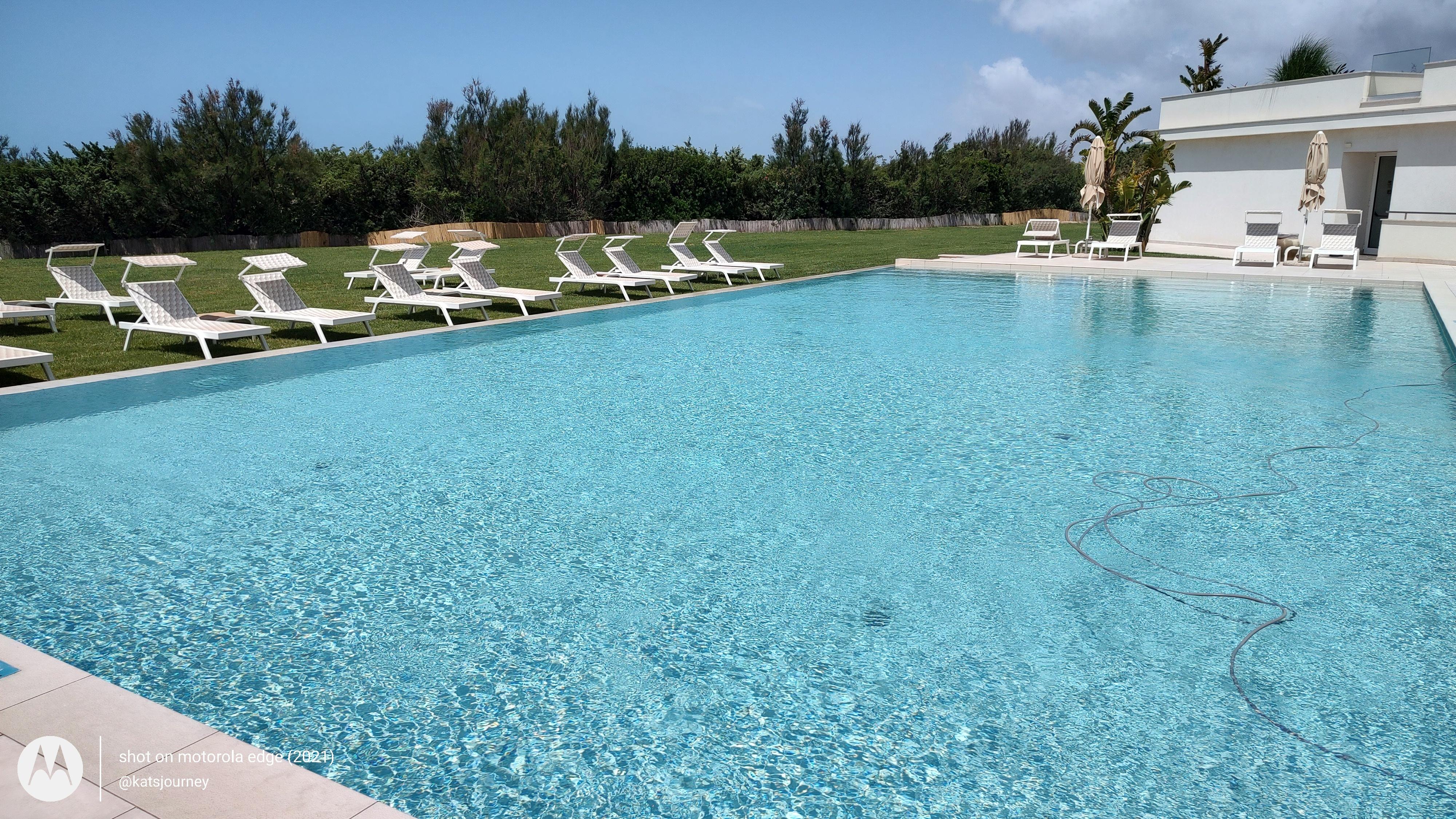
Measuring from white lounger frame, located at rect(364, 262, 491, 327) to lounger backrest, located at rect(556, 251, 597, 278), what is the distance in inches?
89.4

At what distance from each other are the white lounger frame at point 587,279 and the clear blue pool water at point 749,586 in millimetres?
5473

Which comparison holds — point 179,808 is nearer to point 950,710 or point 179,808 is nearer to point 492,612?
point 492,612

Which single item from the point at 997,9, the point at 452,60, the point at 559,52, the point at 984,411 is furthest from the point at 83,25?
the point at 984,411

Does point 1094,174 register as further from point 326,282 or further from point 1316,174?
point 326,282

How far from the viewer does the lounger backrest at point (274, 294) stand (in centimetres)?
994

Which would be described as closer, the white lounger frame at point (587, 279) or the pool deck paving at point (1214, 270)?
the white lounger frame at point (587, 279)

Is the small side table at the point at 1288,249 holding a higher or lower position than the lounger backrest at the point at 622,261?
lower

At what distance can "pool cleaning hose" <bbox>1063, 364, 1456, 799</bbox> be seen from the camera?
2.92 meters

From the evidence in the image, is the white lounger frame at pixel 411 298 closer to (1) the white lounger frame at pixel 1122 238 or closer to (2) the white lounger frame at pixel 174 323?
(2) the white lounger frame at pixel 174 323

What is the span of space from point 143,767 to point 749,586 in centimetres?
234

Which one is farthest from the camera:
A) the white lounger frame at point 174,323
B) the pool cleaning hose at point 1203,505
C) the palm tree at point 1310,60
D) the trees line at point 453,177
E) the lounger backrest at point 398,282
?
the palm tree at point 1310,60

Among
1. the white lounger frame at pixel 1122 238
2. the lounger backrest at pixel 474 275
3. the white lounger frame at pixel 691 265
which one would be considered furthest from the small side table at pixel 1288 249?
the lounger backrest at pixel 474 275

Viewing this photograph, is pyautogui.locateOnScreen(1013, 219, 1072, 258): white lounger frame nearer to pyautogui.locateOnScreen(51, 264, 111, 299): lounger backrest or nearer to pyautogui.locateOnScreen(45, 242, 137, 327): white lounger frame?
pyautogui.locateOnScreen(45, 242, 137, 327): white lounger frame

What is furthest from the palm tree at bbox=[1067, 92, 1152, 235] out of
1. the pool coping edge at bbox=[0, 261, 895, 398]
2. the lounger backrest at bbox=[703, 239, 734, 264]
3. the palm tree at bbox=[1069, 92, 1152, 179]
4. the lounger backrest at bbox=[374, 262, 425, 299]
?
the lounger backrest at bbox=[374, 262, 425, 299]
